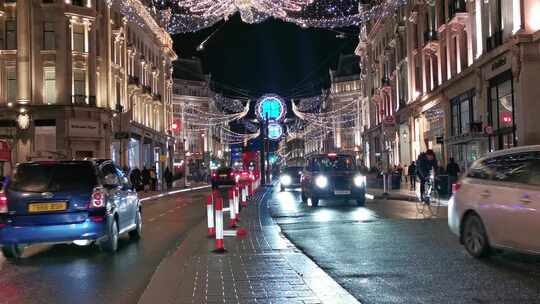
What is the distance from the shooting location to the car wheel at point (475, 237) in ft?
30.2

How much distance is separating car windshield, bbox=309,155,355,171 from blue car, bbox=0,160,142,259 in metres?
12.6

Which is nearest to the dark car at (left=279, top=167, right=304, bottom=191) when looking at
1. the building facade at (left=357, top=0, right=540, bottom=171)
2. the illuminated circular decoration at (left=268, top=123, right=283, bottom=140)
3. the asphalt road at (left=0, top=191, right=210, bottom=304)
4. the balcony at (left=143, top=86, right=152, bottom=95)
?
the building facade at (left=357, top=0, right=540, bottom=171)

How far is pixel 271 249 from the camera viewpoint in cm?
1062

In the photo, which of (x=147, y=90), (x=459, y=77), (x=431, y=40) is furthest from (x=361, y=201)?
(x=147, y=90)

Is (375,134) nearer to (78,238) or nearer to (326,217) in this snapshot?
(326,217)

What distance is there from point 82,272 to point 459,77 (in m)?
28.1

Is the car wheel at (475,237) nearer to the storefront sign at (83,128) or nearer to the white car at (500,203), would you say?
the white car at (500,203)

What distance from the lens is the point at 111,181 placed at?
1181 centimetres

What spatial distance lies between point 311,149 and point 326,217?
96.6 metres

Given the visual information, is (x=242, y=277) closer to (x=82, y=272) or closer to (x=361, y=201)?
(x=82, y=272)

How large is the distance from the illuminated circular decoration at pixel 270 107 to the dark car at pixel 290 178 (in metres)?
8.45

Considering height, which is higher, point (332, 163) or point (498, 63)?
point (498, 63)

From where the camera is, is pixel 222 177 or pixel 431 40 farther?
pixel 222 177

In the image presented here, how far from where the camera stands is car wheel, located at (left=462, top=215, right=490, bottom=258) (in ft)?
30.2
